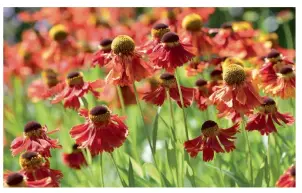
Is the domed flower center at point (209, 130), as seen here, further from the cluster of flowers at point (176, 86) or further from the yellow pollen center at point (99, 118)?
the yellow pollen center at point (99, 118)

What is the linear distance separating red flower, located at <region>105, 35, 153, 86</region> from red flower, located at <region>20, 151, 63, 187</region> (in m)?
0.19

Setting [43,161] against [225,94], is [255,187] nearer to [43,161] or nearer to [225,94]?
[225,94]

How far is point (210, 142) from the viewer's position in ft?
3.75

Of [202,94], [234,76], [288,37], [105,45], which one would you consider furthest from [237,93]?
[288,37]

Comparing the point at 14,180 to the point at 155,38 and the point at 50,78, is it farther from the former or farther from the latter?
the point at 50,78

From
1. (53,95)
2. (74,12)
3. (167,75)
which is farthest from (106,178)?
(74,12)

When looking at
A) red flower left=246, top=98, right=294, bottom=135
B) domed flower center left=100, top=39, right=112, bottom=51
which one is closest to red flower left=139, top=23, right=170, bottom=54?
domed flower center left=100, top=39, right=112, bottom=51

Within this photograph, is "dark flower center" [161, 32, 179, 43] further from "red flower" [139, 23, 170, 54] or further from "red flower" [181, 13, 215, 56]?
"red flower" [181, 13, 215, 56]

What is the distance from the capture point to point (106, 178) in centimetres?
161

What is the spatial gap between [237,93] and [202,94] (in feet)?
0.79

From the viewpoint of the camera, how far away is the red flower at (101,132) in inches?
43.1

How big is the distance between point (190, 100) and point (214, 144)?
0.44 feet

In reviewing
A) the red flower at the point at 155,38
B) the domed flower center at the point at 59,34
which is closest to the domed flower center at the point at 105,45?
the red flower at the point at 155,38

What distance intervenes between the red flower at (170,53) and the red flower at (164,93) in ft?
0.28
